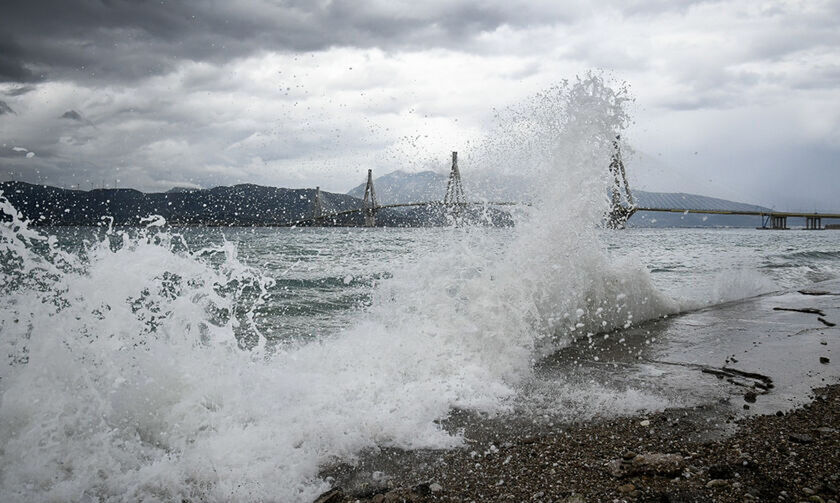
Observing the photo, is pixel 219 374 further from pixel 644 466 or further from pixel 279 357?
pixel 644 466

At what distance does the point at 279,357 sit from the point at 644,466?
4048 millimetres

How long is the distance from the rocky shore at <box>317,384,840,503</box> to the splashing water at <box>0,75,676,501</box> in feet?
1.46

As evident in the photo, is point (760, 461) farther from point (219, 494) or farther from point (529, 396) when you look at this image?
point (219, 494)

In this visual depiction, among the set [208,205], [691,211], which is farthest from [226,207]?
[691,211]

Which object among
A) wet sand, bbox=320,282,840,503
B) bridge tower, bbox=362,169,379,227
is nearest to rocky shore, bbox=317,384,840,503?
Result: wet sand, bbox=320,282,840,503

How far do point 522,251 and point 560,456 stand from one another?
422 centimetres

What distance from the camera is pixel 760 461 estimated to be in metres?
2.80

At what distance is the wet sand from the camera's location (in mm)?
2641

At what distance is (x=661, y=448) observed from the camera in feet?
10.2

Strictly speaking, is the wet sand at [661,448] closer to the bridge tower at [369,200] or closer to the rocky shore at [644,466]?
the rocky shore at [644,466]

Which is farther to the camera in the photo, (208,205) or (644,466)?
(208,205)

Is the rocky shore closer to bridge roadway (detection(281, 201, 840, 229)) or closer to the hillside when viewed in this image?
bridge roadway (detection(281, 201, 840, 229))

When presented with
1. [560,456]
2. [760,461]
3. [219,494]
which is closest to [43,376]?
[219,494]

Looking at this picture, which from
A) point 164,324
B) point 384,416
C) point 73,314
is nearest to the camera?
point 384,416
